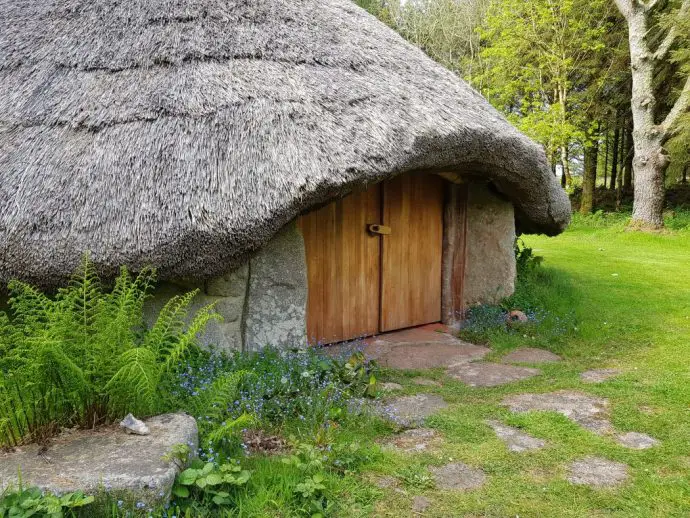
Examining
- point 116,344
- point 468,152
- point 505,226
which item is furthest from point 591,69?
point 116,344

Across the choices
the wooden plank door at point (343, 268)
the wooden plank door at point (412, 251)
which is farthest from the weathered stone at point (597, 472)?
the wooden plank door at point (412, 251)

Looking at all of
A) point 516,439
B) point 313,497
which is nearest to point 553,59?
point 516,439

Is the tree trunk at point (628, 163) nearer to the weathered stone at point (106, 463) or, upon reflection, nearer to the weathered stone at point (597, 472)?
the weathered stone at point (597, 472)

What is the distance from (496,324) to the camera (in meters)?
5.89

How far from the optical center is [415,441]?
336cm

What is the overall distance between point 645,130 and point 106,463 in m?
13.4

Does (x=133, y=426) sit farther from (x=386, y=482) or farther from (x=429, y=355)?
(x=429, y=355)

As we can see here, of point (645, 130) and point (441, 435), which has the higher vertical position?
point (645, 130)

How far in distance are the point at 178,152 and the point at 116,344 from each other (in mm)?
1508

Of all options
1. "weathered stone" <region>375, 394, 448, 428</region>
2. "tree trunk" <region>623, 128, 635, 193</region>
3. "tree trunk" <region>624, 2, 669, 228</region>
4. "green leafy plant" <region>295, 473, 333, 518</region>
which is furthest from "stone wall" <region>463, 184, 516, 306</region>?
"tree trunk" <region>623, 128, 635, 193</region>

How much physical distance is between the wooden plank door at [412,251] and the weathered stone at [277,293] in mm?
1501

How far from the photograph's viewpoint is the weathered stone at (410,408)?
3.61m

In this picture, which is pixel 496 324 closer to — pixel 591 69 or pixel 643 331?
pixel 643 331

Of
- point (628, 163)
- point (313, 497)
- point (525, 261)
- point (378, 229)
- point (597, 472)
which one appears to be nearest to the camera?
point (313, 497)
